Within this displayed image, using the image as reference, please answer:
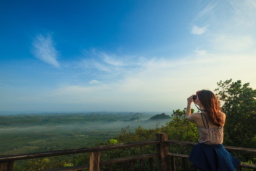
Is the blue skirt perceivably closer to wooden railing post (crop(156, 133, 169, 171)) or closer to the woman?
the woman

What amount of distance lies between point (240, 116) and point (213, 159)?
26.9ft

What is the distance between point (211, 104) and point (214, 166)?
73 cm

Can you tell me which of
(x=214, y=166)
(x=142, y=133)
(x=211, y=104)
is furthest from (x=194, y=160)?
(x=142, y=133)

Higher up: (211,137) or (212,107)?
(212,107)

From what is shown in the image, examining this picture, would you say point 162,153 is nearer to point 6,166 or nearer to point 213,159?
point 213,159

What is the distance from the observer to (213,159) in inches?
71.4

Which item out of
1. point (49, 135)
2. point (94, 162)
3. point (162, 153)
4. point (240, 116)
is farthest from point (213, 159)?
point (49, 135)

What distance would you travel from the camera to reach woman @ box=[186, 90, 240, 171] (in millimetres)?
1796

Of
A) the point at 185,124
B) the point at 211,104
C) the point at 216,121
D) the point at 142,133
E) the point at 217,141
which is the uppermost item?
the point at 211,104

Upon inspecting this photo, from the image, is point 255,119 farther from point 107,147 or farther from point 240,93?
point 107,147

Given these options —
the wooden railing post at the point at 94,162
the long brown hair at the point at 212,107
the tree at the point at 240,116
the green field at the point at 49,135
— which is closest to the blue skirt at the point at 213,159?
the long brown hair at the point at 212,107

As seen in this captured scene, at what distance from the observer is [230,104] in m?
8.91

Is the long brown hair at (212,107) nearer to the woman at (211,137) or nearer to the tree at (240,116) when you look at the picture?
the woman at (211,137)

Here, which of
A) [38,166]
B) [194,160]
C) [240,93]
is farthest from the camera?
[38,166]
